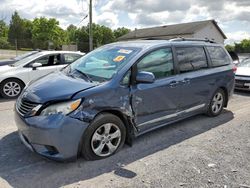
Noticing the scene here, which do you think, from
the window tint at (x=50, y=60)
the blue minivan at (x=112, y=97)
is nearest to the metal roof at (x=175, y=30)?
the window tint at (x=50, y=60)

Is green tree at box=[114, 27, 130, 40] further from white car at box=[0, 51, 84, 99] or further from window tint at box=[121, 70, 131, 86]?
window tint at box=[121, 70, 131, 86]

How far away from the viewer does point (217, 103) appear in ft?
19.4

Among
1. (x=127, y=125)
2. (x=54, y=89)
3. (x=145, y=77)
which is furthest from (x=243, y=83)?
(x=54, y=89)

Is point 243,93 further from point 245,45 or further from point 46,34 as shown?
point 46,34

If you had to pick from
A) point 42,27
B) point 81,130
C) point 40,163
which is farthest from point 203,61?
point 42,27

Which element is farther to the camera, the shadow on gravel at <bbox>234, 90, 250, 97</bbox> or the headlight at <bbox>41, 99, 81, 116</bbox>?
the shadow on gravel at <bbox>234, 90, 250, 97</bbox>

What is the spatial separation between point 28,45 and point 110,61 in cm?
4437

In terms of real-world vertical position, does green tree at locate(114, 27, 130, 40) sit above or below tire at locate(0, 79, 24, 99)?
above

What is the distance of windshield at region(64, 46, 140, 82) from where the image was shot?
4.02m

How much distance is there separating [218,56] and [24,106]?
4134 millimetres

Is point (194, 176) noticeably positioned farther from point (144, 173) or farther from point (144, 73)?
point (144, 73)

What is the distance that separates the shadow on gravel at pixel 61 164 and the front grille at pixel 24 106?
2.25 feet

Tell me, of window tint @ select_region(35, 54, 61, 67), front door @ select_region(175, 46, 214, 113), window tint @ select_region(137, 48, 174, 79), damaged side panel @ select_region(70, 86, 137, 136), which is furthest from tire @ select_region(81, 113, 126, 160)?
window tint @ select_region(35, 54, 61, 67)

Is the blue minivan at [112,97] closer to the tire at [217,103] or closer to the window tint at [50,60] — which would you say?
the tire at [217,103]
